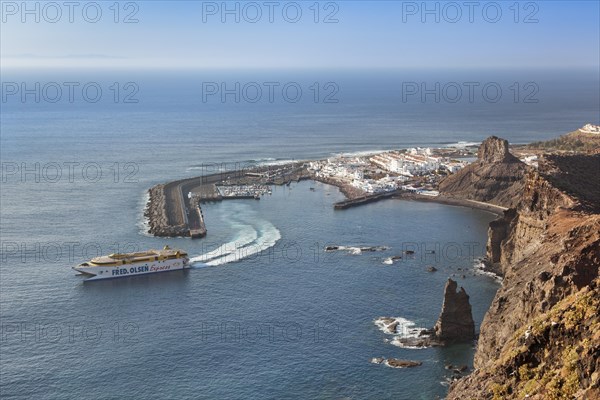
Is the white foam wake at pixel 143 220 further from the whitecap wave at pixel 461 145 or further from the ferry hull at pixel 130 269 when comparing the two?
the whitecap wave at pixel 461 145

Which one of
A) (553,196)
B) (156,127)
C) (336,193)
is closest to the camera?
(553,196)

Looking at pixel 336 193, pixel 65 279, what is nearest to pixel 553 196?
pixel 65 279

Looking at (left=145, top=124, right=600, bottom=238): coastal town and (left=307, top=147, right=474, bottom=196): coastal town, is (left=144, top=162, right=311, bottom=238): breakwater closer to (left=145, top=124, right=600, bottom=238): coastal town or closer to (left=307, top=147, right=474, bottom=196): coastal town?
(left=145, top=124, right=600, bottom=238): coastal town

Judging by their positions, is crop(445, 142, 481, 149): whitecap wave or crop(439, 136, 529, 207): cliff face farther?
crop(445, 142, 481, 149): whitecap wave

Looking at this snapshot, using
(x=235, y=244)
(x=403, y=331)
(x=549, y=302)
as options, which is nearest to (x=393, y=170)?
(x=235, y=244)

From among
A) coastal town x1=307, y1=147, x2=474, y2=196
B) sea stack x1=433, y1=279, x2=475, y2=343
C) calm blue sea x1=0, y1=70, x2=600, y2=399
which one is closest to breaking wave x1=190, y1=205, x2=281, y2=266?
calm blue sea x1=0, y1=70, x2=600, y2=399

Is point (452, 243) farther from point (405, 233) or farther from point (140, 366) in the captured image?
point (140, 366)
